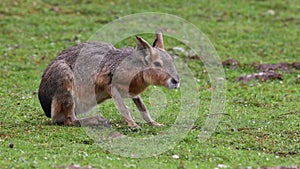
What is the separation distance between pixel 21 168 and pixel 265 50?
10661 mm

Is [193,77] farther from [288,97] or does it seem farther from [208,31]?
[208,31]

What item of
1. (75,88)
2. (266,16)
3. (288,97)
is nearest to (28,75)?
(75,88)

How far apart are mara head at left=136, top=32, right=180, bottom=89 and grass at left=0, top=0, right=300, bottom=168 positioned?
2.50ft

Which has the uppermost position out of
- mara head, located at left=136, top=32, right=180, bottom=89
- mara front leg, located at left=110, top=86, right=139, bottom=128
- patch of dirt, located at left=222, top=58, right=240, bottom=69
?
mara head, located at left=136, top=32, right=180, bottom=89

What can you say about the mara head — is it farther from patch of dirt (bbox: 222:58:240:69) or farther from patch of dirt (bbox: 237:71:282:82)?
patch of dirt (bbox: 222:58:240:69)

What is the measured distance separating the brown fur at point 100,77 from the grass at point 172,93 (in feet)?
1.30

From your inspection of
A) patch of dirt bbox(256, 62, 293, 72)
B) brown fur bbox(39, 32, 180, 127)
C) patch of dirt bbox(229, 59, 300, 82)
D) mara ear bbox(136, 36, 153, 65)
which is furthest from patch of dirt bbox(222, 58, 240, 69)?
mara ear bbox(136, 36, 153, 65)

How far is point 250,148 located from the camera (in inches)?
328

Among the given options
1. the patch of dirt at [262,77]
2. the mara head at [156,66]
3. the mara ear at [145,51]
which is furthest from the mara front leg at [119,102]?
the patch of dirt at [262,77]

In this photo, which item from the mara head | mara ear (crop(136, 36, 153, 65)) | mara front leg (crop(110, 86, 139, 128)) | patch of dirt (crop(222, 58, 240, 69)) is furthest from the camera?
patch of dirt (crop(222, 58, 240, 69))

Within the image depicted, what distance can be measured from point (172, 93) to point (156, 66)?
3.90m

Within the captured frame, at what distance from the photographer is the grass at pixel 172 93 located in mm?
7656

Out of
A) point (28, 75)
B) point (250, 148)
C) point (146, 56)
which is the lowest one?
point (28, 75)

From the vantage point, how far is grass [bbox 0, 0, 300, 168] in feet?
25.1
